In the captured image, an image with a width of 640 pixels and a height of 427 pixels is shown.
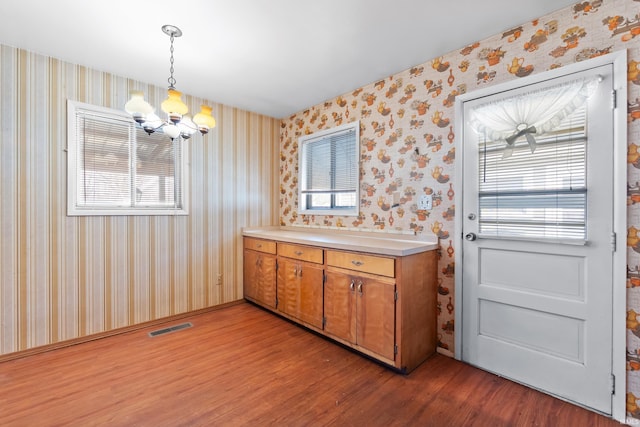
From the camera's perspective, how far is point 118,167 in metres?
2.94

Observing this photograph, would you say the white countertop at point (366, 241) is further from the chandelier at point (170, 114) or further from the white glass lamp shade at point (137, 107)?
the white glass lamp shade at point (137, 107)

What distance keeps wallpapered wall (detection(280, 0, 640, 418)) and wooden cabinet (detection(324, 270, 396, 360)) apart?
0.61 m

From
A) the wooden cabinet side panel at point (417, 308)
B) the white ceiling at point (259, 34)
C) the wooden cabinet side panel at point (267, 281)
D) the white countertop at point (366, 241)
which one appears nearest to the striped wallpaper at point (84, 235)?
the white ceiling at point (259, 34)

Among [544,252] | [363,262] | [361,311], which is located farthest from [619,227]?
[361,311]

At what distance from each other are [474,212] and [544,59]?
115 cm

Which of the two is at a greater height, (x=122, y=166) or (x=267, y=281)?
(x=122, y=166)

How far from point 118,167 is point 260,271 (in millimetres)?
1880

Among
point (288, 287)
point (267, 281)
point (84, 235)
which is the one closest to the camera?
point (84, 235)

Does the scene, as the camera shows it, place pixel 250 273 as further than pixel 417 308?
Yes

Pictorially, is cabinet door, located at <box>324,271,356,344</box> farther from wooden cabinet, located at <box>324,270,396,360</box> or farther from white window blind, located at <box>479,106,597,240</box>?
white window blind, located at <box>479,106,597,240</box>

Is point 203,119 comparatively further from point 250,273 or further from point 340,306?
point 250,273

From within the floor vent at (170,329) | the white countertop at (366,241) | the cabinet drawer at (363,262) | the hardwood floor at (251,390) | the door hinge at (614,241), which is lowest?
the hardwood floor at (251,390)

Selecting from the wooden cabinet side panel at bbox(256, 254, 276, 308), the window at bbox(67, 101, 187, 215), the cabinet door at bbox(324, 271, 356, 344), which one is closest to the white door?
the cabinet door at bbox(324, 271, 356, 344)

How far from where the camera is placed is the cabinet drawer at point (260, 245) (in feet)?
11.1
